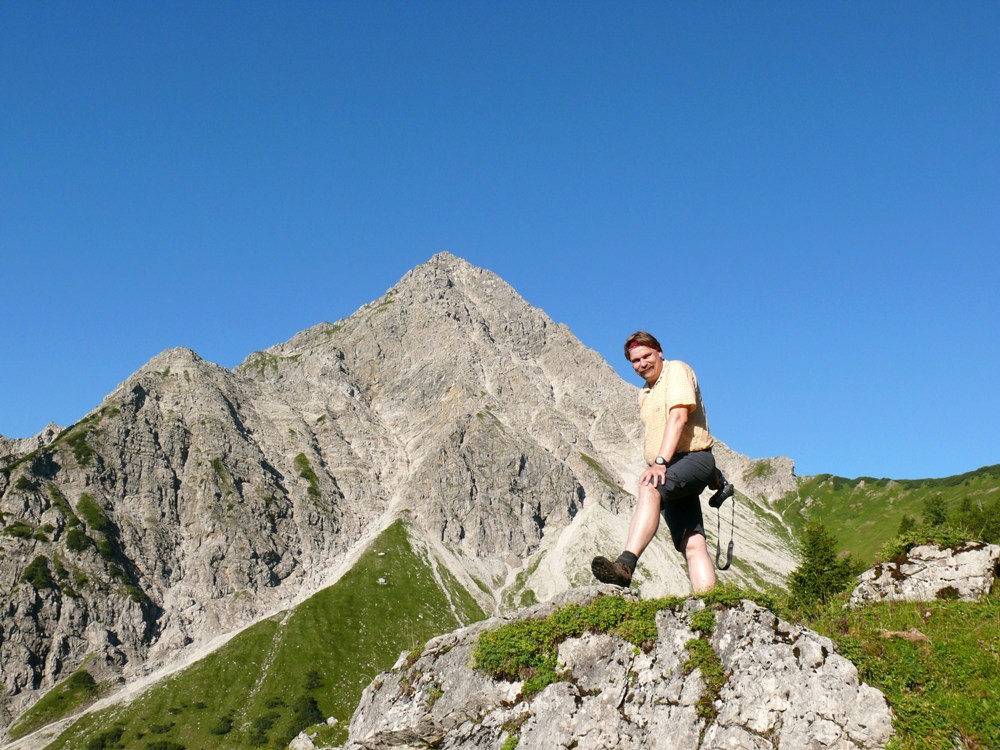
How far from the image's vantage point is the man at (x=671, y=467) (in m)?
11.6

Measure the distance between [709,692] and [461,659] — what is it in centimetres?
525

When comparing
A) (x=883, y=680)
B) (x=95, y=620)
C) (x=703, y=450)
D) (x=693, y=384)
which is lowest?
(x=883, y=680)

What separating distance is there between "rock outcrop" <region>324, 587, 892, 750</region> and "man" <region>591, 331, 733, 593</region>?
4.14 ft

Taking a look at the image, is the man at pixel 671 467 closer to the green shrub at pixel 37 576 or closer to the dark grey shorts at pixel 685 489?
the dark grey shorts at pixel 685 489

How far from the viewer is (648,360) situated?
1297 cm

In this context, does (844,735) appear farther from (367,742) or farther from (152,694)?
(152,694)

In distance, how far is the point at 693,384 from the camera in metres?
12.2

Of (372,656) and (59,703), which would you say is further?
(372,656)

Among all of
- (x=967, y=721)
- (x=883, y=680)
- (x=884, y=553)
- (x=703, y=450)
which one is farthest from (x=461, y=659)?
(x=884, y=553)

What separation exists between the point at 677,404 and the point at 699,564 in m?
3.11

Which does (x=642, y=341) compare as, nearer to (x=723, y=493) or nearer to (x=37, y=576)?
(x=723, y=493)

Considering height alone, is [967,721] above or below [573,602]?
below

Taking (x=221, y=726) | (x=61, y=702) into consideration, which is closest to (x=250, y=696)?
(x=221, y=726)

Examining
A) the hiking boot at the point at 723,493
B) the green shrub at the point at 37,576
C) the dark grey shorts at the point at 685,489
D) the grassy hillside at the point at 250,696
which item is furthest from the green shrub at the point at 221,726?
the hiking boot at the point at 723,493
